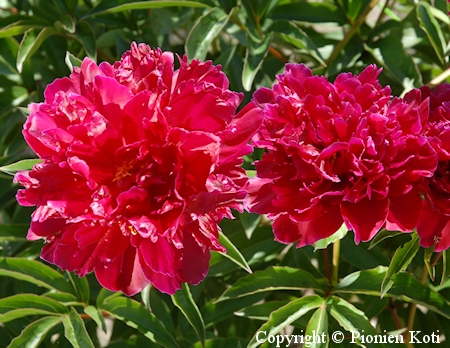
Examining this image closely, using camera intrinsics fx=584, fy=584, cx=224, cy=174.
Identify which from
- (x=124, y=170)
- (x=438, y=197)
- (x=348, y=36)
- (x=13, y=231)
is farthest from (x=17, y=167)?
(x=348, y=36)

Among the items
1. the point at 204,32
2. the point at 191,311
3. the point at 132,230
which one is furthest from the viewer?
the point at 204,32

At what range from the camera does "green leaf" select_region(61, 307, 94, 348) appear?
1.89 ft

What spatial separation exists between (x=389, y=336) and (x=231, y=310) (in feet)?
0.58

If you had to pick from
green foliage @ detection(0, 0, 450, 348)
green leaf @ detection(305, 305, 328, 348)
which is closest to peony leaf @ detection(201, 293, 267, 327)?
green foliage @ detection(0, 0, 450, 348)

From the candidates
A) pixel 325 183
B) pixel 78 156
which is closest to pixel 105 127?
pixel 78 156

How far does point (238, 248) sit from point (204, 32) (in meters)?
0.26

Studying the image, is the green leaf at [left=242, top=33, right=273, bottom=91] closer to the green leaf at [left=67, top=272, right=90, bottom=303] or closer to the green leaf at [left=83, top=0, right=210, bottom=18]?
the green leaf at [left=83, top=0, right=210, bottom=18]

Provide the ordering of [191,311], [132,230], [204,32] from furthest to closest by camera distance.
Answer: [204,32] → [191,311] → [132,230]

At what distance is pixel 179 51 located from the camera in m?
0.88

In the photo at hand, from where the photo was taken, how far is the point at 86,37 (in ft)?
2.35

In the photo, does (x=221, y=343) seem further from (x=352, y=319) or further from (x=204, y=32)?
(x=204, y=32)

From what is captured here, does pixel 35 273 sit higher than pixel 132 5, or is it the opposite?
pixel 132 5

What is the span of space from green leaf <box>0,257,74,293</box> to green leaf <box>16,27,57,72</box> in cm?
21

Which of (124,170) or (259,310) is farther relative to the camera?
(259,310)
